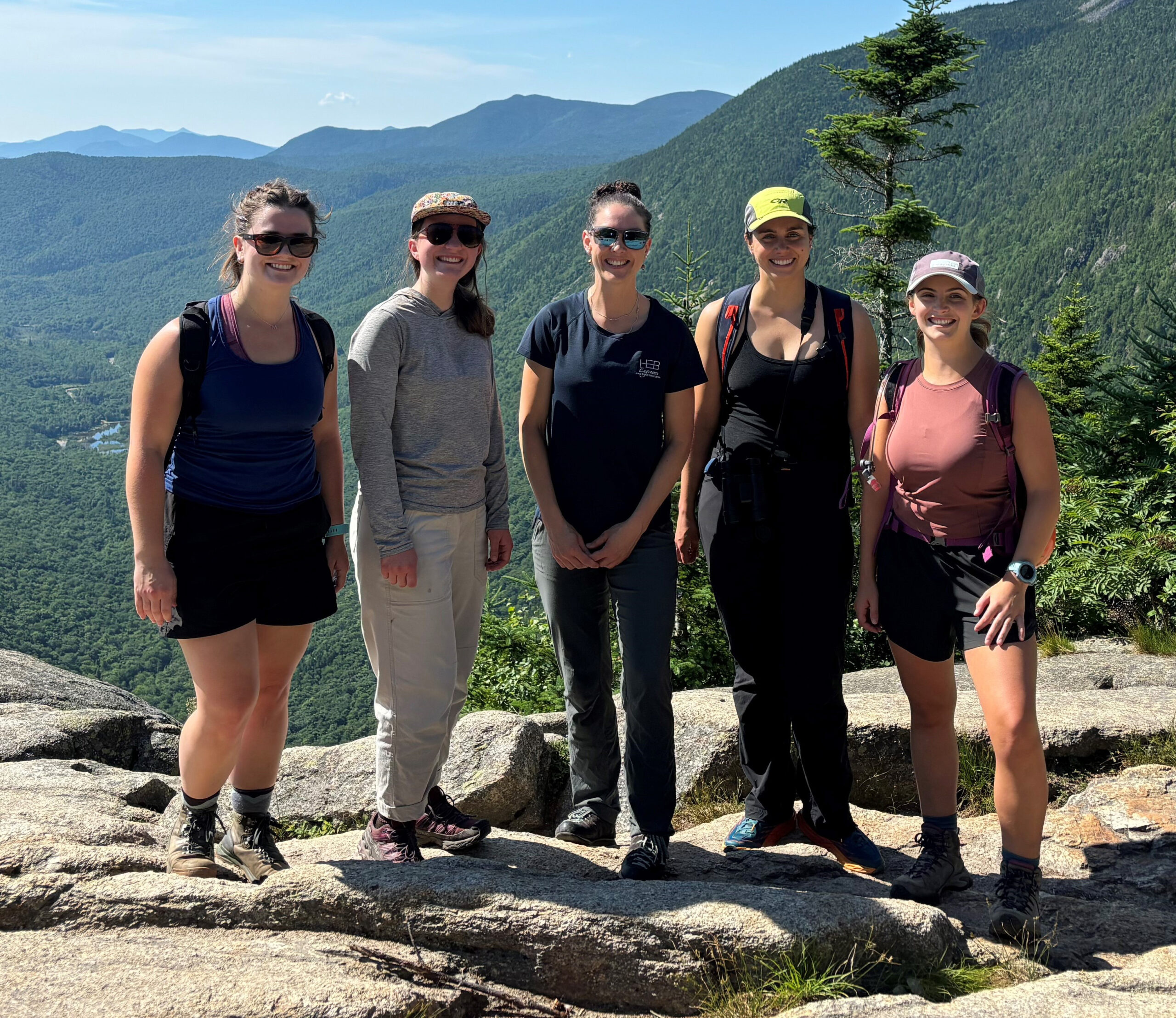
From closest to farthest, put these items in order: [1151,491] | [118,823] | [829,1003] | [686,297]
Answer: [829,1003] < [118,823] < [1151,491] < [686,297]

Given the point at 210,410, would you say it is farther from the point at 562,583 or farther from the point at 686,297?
the point at 686,297

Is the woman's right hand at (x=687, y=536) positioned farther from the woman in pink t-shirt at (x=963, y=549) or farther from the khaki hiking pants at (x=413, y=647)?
the khaki hiking pants at (x=413, y=647)

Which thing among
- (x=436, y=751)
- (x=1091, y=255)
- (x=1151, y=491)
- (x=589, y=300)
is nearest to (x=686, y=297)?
(x=1151, y=491)

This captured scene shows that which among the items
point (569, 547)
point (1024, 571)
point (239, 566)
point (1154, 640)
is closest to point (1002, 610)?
point (1024, 571)

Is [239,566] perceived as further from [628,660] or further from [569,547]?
[628,660]

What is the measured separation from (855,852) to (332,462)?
2527mm

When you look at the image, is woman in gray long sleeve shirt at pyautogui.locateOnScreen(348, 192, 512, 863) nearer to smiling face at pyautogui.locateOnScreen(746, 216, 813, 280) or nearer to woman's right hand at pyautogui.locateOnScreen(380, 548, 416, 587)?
woman's right hand at pyautogui.locateOnScreen(380, 548, 416, 587)

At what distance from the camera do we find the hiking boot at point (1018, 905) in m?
3.23

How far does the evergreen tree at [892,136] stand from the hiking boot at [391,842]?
18274 mm

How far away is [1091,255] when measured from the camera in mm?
118688

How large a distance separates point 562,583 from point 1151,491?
21.1 ft

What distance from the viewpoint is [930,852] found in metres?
3.62

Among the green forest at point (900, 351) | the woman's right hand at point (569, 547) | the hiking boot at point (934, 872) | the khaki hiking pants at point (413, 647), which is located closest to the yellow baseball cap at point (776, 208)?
the green forest at point (900, 351)

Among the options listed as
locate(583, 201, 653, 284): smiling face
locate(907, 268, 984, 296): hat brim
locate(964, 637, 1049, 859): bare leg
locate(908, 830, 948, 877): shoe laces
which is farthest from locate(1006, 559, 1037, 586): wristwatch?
locate(583, 201, 653, 284): smiling face
